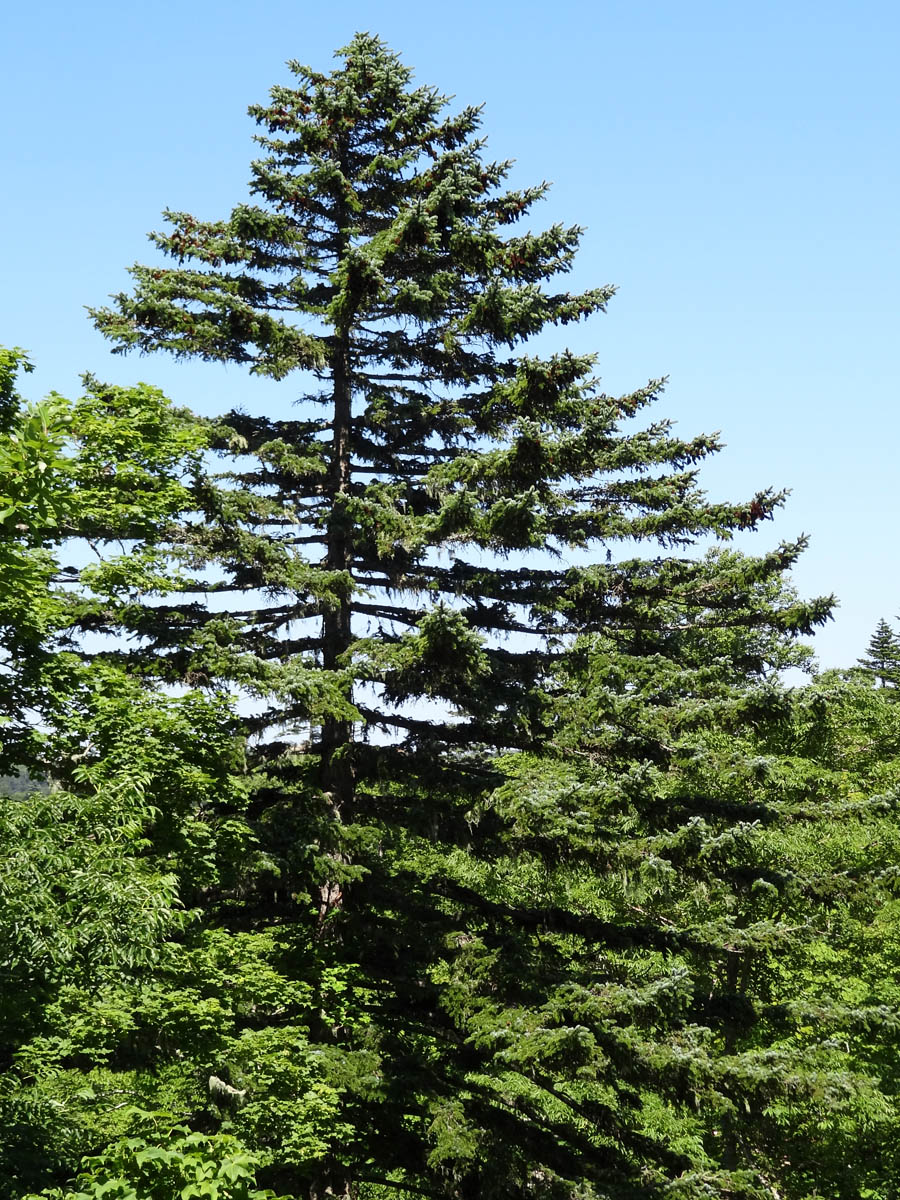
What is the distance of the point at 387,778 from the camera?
14.4 meters

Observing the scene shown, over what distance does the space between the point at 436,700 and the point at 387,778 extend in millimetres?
1588

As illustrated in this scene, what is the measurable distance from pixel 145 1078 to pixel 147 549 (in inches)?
287

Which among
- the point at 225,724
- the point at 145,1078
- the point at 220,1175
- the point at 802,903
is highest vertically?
the point at 225,724

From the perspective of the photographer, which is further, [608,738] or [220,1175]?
[608,738]

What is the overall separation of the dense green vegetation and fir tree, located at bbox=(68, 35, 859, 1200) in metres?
0.07

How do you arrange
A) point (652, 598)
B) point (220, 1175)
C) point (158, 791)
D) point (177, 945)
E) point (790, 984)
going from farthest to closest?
point (790, 984) → point (652, 598) → point (158, 791) → point (177, 945) → point (220, 1175)

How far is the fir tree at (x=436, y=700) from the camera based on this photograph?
11883 millimetres

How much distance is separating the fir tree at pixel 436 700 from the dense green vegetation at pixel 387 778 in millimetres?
67

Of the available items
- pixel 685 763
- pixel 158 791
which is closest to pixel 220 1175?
pixel 158 791

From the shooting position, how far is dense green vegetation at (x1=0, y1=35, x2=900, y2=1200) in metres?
11.0

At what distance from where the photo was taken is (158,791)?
11.9 metres

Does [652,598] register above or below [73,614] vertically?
above

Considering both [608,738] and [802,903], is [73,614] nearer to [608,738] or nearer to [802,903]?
[608,738]

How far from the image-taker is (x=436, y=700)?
13.8m
